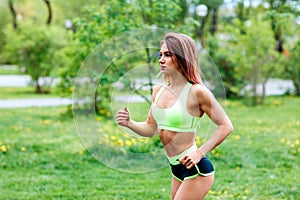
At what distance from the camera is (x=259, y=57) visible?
13891 millimetres

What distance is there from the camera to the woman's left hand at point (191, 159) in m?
2.66

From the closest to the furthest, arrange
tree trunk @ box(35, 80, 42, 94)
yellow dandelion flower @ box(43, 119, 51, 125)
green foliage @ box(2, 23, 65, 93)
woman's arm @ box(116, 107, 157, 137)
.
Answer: woman's arm @ box(116, 107, 157, 137) < yellow dandelion flower @ box(43, 119, 51, 125) < green foliage @ box(2, 23, 65, 93) < tree trunk @ box(35, 80, 42, 94)

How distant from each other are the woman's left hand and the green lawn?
57 centimetres

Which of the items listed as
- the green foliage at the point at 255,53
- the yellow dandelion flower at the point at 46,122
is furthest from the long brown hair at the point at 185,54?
the green foliage at the point at 255,53

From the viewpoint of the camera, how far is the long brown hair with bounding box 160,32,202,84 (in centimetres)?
270

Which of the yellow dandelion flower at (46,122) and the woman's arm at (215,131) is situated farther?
the yellow dandelion flower at (46,122)

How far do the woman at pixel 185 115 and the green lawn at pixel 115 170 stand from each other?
495 mm

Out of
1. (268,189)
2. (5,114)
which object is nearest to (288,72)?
(5,114)

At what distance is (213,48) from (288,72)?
2.55 m

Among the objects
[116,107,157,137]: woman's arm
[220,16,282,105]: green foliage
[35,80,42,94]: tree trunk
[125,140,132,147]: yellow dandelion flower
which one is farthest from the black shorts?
[35,80,42,94]: tree trunk

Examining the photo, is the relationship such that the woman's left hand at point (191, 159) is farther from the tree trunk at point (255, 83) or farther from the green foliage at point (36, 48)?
the green foliage at point (36, 48)

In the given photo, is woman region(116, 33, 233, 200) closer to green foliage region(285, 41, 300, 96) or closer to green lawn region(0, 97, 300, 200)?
green lawn region(0, 97, 300, 200)

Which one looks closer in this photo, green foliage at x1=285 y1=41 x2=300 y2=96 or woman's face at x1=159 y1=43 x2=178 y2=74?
woman's face at x1=159 y1=43 x2=178 y2=74

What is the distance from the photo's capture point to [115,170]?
6227 millimetres
